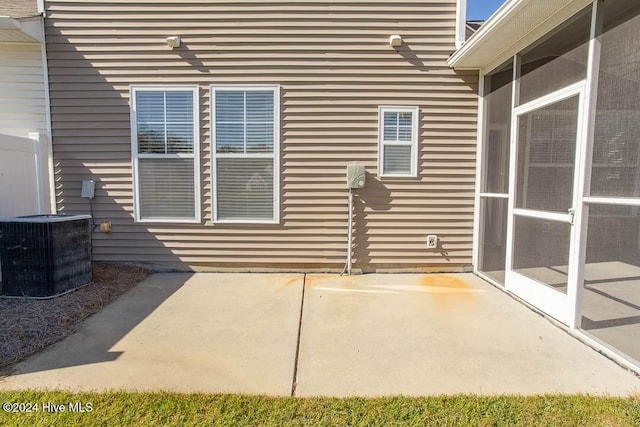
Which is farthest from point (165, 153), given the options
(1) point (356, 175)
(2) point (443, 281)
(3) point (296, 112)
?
(2) point (443, 281)

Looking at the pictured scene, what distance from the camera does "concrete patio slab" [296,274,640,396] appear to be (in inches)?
86.1

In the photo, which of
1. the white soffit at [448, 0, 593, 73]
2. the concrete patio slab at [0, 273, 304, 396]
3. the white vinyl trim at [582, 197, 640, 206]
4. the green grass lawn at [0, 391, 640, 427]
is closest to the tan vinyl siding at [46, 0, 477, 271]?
the white soffit at [448, 0, 593, 73]

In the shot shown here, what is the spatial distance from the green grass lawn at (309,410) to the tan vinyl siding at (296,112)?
A: 9.07ft

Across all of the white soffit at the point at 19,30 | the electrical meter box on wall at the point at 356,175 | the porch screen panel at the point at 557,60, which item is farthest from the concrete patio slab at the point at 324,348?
the white soffit at the point at 19,30

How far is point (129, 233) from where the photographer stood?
4.75 m

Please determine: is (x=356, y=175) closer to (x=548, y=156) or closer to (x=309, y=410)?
(x=548, y=156)

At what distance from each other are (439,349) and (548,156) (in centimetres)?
208

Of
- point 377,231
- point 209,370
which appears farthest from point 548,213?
point 209,370

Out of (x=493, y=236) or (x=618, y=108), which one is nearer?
(x=618, y=108)

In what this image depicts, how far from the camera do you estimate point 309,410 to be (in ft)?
6.39

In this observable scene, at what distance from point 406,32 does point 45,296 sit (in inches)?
207

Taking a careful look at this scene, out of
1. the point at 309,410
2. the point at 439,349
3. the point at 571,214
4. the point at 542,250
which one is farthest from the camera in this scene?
the point at 542,250

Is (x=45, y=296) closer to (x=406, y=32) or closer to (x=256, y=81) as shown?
(x=256, y=81)

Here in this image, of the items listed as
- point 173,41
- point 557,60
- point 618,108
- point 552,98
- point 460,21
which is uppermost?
point 460,21
